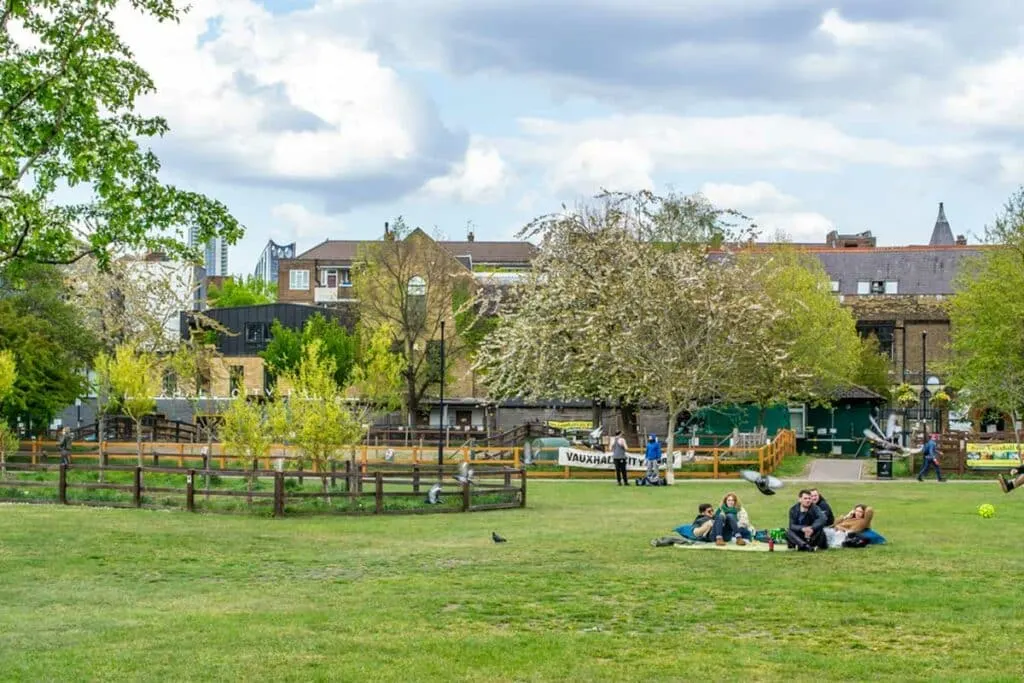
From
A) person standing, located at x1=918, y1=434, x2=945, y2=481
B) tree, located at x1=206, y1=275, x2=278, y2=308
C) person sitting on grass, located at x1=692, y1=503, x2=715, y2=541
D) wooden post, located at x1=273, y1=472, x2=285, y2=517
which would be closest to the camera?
person sitting on grass, located at x1=692, y1=503, x2=715, y2=541

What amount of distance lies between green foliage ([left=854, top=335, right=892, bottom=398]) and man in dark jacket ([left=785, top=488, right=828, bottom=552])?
6011 cm

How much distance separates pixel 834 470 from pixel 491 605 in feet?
129

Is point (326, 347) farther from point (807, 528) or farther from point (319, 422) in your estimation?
point (807, 528)

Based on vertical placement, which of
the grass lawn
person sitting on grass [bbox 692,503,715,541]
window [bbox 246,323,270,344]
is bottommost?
the grass lawn

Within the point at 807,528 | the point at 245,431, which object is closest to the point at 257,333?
the point at 245,431

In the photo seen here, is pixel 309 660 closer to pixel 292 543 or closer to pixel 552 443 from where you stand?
pixel 292 543

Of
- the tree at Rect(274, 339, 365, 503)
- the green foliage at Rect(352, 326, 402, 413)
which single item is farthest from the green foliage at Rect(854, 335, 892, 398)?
the tree at Rect(274, 339, 365, 503)

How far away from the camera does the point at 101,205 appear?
27359mm

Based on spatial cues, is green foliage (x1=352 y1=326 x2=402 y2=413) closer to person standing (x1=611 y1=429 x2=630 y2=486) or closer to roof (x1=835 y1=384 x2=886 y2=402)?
person standing (x1=611 y1=429 x2=630 y2=486)

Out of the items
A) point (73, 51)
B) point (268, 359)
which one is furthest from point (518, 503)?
point (268, 359)

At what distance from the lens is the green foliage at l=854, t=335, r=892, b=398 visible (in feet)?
271

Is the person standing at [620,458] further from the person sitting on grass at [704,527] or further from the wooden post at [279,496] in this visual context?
the person sitting on grass at [704,527]

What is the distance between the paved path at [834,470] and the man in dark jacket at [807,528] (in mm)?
26782

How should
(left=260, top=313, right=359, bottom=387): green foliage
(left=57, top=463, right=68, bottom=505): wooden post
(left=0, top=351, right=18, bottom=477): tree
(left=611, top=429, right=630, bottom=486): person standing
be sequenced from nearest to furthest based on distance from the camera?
(left=57, top=463, right=68, bottom=505): wooden post < (left=611, top=429, right=630, bottom=486): person standing < (left=0, top=351, right=18, bottom=477): tree < (left=260, top=313, right=359, bottom=387): green foliage
